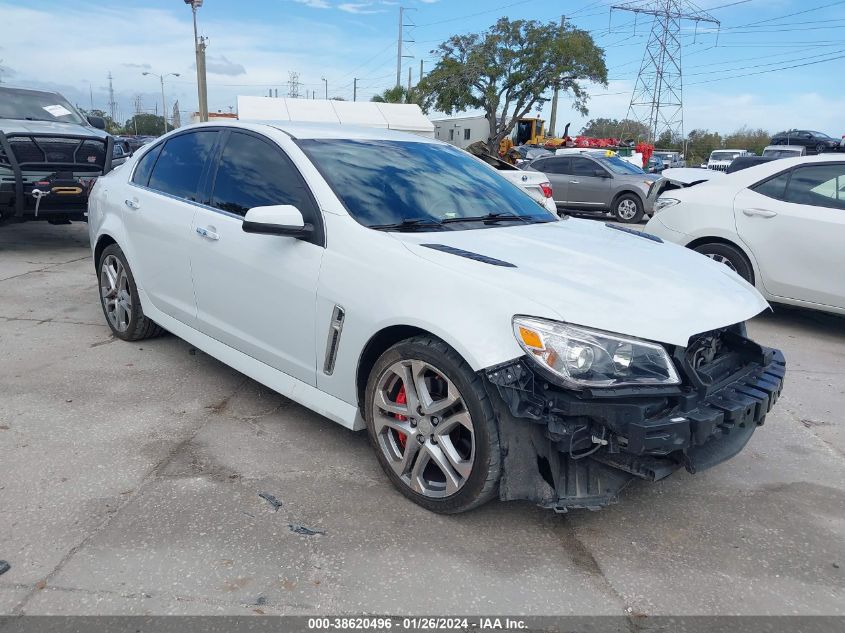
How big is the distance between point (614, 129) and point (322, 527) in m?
80.5

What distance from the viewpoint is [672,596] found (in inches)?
97.3

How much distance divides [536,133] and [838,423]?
41829 mm

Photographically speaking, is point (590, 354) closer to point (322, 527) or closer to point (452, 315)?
point (452, 315)

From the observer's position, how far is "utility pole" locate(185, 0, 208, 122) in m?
23.8

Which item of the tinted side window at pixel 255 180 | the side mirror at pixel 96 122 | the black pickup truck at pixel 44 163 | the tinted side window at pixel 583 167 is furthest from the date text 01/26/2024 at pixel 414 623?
the tinted side window at pixel 583 167

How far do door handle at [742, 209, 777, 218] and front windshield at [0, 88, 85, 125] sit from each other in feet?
29.2

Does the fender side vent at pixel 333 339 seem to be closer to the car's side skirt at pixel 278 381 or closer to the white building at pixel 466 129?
the car's side skirt at pixel 278 381

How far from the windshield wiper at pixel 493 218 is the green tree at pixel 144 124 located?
328 feet

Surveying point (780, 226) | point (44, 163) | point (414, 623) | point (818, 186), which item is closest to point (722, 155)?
point (818, 186)

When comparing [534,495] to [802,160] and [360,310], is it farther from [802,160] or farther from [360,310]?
[802,160]

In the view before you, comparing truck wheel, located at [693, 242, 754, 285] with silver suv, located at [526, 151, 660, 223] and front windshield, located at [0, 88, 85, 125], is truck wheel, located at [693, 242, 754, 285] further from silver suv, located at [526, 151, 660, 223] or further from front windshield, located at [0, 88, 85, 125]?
front windshield, located at [0, 88, 85, 125]

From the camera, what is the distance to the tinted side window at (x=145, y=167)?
4.66m

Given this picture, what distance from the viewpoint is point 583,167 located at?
1554 centimetres

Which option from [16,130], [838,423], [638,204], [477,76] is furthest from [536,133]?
[838,423]
